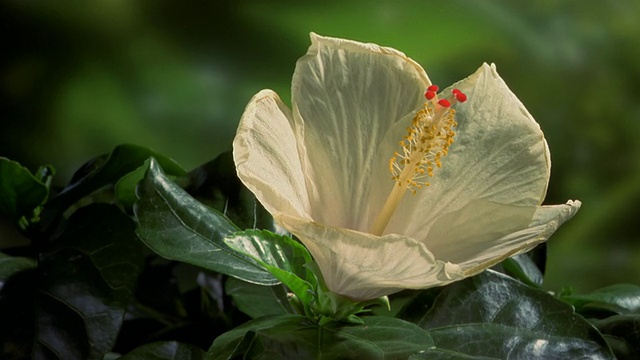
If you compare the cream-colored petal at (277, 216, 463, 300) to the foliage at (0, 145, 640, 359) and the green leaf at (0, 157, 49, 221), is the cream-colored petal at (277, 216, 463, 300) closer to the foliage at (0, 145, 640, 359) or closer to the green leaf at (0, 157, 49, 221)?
the foliage at (0, 145, 640, 359)

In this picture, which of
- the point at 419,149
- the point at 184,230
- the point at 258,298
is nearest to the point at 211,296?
the point at 258,298

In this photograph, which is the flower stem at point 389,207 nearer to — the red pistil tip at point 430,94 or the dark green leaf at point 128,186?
the red pistil tip at point 430,94

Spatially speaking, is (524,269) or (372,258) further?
(524,269)

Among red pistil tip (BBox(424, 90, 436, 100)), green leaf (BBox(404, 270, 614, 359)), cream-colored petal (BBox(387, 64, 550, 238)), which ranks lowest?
green leaf (BBox(404, 270, 614, 359))

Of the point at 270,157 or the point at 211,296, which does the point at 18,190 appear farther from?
the point at 270,157

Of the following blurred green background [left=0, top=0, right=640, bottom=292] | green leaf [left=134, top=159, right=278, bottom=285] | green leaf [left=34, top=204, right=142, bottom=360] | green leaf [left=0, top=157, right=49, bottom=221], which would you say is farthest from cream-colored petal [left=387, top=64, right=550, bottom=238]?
blurred green background [left=0, top=0, right=640, bottom=292]

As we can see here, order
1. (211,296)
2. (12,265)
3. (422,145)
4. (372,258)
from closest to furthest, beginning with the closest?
1. (372,258)
2. (422,145)
3. (12,265)
4. (211,296)
